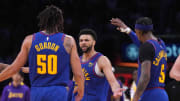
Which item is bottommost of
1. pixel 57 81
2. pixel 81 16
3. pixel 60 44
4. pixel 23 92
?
pixel 23 92

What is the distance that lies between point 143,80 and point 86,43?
187cm

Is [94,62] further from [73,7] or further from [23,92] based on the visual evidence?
[73,7]

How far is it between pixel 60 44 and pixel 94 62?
197 centimetres

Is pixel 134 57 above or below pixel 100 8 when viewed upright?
below

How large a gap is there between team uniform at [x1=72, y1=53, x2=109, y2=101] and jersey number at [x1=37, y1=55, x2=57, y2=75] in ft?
6.00

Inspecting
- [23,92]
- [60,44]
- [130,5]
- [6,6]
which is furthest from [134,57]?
[60,44]

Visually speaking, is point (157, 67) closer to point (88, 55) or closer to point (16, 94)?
point (88, 55)

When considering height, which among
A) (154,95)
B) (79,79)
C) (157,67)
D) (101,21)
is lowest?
(154,95)

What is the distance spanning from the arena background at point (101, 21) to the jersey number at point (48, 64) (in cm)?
892

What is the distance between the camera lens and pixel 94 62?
634 cm

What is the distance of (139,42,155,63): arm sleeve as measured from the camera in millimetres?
5164

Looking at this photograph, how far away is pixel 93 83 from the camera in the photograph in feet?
20.4

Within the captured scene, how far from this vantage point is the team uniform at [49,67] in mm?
4402

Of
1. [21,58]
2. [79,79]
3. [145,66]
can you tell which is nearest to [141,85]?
[145,66]
